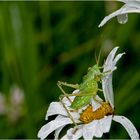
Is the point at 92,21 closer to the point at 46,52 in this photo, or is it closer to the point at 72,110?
the point at 46,52

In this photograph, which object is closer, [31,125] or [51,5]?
[31,125]

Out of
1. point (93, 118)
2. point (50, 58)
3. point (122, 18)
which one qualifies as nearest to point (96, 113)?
point (93, 118)

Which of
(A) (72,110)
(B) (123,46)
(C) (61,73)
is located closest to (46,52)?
(C) (61,73)

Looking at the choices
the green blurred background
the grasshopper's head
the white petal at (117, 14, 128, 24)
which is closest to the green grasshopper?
the grasshopper's head

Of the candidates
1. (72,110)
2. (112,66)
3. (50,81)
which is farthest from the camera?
(50,81)

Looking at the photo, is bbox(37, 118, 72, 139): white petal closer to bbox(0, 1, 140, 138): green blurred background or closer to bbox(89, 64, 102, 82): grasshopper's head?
bbox(89, 64, 102, 82): grasshopper's head

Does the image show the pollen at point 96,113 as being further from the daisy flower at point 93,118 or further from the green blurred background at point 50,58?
the green blurred background at point 50,58
